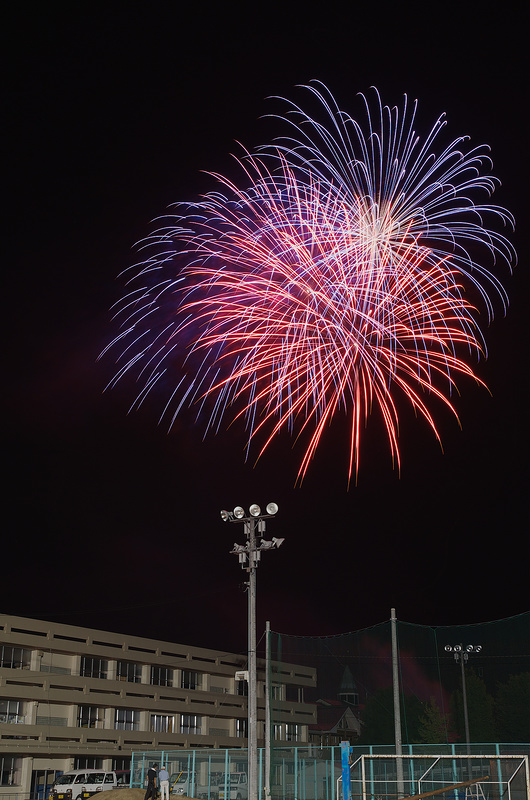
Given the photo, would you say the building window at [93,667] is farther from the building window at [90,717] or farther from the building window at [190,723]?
the building window at [190,723]

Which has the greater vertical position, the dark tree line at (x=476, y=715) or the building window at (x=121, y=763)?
the dark tree line at (x=476, y=715)

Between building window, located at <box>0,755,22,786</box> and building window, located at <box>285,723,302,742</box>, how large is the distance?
2441cm

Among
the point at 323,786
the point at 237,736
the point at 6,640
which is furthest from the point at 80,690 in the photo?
the point at 323,786

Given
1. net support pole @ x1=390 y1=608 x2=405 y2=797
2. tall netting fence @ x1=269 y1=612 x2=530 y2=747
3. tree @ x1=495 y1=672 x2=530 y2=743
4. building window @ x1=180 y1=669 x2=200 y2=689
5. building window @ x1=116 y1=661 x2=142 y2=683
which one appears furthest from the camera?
building window @ x1=180 y1=669 x2=200 y2=689

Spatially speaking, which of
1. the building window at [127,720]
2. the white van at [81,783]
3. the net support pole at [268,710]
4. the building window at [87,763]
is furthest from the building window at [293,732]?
the net support pole at [268,710]

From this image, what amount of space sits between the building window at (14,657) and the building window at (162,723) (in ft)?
46.2

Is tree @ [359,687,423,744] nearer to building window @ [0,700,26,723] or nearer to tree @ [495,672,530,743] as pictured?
tree @ [495,672,530,743]

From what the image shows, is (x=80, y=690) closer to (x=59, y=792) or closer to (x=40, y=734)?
(x=40, y=734)

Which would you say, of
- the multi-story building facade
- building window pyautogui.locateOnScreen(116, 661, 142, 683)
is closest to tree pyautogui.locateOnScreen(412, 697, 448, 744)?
the multi-story building facade

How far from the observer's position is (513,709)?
26.0 metres

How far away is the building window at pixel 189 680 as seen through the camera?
72188 millimetres

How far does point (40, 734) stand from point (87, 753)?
477cm

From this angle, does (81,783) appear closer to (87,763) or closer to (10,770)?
(10,770)

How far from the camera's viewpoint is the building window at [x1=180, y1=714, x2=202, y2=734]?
70.8m
